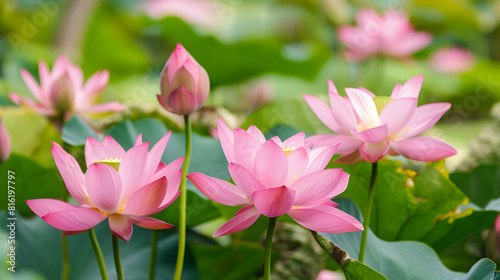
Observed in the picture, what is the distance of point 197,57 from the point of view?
0.98m

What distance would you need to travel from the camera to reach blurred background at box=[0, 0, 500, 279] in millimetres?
576

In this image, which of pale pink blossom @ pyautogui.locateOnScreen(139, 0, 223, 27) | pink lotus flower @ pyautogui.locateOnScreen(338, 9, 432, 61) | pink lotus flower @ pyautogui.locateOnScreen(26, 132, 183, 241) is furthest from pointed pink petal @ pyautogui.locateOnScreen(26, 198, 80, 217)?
pale pink blossom @ pyautogui.locateOnScreen(139, 0, 223, 27)

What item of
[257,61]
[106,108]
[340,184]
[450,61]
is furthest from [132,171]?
[450,61]

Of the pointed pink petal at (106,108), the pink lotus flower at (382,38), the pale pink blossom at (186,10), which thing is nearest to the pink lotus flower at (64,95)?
the pointed pink petal at (106,108)

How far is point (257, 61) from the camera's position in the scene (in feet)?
3.35

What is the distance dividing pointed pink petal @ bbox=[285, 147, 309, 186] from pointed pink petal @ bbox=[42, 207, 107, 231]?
103 millimetres

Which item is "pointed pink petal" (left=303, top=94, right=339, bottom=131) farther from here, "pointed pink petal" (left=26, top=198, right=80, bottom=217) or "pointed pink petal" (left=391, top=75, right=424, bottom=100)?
"pointed pink petal" (left=26, top=198, right=80, bottom=217)

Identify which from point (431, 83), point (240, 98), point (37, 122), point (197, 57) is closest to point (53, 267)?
point (37, 122)

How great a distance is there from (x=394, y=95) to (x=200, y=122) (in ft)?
0.90

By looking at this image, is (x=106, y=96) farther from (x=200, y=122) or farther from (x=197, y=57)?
(x=200, y=122)

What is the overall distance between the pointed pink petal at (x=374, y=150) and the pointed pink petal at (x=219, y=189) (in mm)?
84

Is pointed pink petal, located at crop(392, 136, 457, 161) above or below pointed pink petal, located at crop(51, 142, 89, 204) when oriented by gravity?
below
